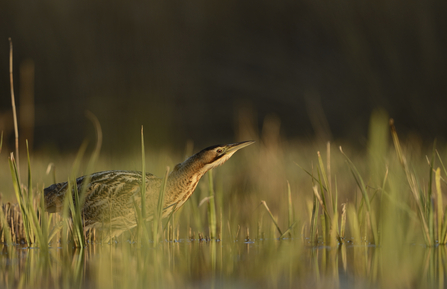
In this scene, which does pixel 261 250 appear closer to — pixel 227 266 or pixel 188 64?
pixel 227 266

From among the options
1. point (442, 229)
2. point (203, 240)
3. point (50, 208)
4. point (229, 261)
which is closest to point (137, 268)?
point (229, 261)

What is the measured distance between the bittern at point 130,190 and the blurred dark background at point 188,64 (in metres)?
→ 3.97

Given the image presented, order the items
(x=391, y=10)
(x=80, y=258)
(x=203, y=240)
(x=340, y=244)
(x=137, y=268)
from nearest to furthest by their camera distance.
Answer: (x=137, y=268)
(x=80, y=258)
(x=340, y=244)
(x=203, y=240)
(x=391, y=10)

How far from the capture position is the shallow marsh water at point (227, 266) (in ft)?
3.31

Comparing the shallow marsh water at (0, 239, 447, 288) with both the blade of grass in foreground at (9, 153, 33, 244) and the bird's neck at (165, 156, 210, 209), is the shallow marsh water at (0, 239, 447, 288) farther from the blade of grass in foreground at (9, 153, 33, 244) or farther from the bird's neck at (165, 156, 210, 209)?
the bird's neck at (165, 156, 210, 209)

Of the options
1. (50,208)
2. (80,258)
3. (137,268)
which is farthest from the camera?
(50,208)

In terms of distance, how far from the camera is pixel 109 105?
6164 mm

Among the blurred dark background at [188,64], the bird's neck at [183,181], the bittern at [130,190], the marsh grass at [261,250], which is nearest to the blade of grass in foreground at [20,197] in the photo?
the marsh grass at [261,250]

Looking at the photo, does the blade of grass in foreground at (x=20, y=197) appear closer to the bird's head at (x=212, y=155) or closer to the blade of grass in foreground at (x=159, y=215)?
the blade of grass in foreground at (x=159, y=215)

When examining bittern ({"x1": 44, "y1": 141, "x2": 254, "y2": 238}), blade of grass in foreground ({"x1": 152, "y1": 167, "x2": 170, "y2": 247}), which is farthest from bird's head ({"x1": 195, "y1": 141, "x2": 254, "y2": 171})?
blade of grass in foreground ({"x1": 152, "y1": 167, "x2": 170, "y2": 247})

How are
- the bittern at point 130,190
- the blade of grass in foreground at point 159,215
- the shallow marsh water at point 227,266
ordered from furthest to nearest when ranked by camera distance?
the bittern at point 130,190 → the blade of grass in foreground at point 159,215 → the shallow marsh water at point 227,266

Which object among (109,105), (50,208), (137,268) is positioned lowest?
(137,268)

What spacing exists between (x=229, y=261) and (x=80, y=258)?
0.35 meters

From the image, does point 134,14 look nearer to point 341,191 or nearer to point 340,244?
point 341,191
